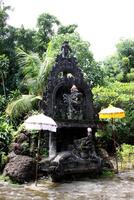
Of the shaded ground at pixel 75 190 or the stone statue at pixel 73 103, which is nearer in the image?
the shaded ground at pixel 75 190

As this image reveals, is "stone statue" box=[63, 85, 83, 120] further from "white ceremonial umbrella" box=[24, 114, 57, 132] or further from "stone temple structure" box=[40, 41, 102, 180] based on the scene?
"white ceremonial umbrella" box=[24, 114, 57, 132]

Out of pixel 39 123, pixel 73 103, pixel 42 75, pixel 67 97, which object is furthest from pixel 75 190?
pixel 42 75

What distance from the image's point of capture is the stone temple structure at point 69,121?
1202cm

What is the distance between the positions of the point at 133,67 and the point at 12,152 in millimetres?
16854

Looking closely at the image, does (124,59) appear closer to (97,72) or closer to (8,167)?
(97,72)

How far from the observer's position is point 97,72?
65.3 ft

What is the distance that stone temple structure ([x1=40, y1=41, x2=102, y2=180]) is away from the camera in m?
12.0

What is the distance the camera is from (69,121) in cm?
1268

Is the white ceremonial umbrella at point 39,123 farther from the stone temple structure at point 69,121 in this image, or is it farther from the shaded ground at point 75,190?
the shaded ground at point 75,190

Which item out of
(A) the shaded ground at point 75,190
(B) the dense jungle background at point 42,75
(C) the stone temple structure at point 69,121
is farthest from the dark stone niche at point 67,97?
(A) the shaded ground at point 75,190

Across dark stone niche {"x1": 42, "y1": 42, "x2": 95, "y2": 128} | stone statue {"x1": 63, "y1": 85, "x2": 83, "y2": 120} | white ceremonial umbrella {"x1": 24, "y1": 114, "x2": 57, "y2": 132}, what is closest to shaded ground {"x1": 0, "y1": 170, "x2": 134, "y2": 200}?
white ceremonial umbrella {"x1": 24, "y1": 114, "x2": 57, "y2": 132}

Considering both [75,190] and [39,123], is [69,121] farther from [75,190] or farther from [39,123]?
[75,190]

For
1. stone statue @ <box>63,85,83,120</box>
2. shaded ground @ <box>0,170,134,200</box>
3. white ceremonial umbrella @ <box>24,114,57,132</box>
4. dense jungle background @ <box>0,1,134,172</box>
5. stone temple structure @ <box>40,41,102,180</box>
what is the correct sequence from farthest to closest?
1. dense jungle background @ <box>0,1,134,172</box>
2. stone statue @ <box>63,85,83,120</box>
3. stone temple structure @ <box>40,41,102,180</box>
4. white ceremonial umbrella @ <box>24,114,57,132</box>
5. shaded ground @ <box>0,170,134,200</box>

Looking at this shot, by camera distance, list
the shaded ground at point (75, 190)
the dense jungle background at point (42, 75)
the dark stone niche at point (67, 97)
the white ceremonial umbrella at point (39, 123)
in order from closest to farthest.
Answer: the shaded ground at point (75, 190) < the white ceremonial umbrella at point (39, 123) < the dark stone niche at point (67, 97) < the dense jungle background at point (42, 75)
